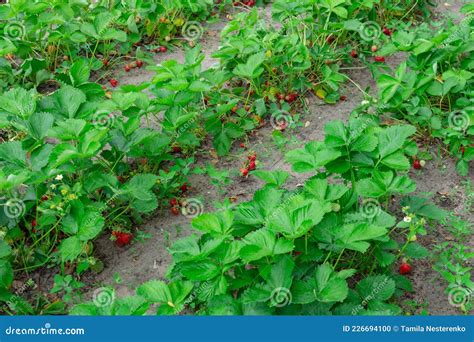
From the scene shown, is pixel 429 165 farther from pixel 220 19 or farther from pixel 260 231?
pixel 220 19

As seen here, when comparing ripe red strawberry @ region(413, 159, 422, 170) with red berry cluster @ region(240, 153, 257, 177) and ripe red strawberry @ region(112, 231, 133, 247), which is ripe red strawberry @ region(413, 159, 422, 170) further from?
ripe red strawberry @ region(112, 231, 133, 247)

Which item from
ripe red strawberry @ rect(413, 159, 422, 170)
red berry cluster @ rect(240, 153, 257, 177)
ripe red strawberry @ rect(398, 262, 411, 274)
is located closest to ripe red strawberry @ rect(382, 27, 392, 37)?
ripe red strawberry @ rect(413, 159, 422, 170)

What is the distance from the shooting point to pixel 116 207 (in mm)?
3359

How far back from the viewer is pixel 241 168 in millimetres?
3723

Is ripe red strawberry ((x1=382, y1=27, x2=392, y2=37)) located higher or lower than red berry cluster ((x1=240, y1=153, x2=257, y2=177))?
higher

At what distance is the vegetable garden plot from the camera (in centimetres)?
265

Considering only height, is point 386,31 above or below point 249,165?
above

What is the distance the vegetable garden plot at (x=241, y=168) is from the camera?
104 inches

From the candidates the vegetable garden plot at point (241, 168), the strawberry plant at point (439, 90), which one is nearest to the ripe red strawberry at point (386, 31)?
the vegetable garden plot at point (241, 168)

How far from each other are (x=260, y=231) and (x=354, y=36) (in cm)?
255

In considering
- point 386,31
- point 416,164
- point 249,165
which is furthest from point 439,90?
point 386,31

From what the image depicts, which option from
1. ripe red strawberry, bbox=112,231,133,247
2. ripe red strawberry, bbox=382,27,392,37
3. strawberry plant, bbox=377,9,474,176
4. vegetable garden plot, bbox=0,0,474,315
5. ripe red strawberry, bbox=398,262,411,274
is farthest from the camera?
ripe red strawberry, bbox=382,27,392,37

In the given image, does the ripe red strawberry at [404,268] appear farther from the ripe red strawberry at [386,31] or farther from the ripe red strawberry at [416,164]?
the ripe red strawberry at [386,31]

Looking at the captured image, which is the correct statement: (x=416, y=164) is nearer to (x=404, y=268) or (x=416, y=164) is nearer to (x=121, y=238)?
(x=404, y=268)
